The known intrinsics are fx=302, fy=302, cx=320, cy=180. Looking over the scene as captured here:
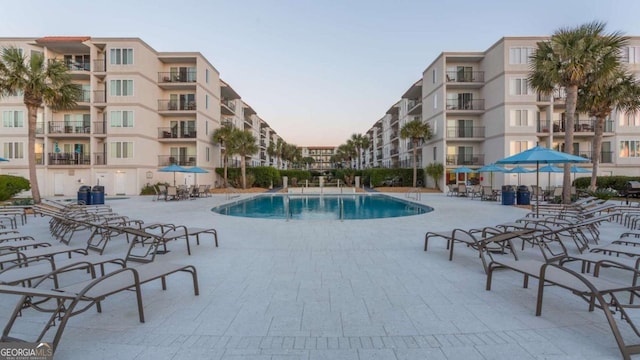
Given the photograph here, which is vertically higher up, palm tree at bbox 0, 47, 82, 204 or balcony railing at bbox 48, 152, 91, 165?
palm tree at bbox 0, 47, 82, 204

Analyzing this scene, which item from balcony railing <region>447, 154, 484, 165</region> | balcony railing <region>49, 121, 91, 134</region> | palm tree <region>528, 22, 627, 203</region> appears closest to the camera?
palm tree <region>528, 22, 627, 203</region>

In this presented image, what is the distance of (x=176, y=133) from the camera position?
97.9 feet

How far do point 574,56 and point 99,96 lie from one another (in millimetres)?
34123

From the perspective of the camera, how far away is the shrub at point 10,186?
18520mm

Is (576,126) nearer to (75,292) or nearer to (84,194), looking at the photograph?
(75,292)

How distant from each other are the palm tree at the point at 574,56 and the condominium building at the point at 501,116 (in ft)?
38.9

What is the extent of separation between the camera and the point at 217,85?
34250 millimetres

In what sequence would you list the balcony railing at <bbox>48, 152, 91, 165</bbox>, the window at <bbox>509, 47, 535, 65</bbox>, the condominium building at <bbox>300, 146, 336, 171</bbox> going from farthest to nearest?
the condominium building at <bbox>300, 146, 336, 171</bbox>
the balcony railing at <bbox>48, 152, 91, 165</bbox>
the window at <bbox>509, 47, 535, 65</bbox>

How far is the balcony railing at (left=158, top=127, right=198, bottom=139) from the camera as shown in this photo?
96.9 ft

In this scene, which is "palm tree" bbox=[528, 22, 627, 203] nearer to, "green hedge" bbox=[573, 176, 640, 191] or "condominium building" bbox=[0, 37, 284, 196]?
"green hedge" bbox=[573, 176, 640, 191]

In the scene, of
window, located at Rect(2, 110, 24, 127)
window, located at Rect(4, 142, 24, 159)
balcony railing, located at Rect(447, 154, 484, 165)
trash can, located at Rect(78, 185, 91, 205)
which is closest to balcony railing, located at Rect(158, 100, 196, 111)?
window, located at Rect(2, 110, 24, 127)

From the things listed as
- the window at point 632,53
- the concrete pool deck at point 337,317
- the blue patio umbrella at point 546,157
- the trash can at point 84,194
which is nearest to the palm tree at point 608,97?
the blue patio umbrella at point 546,157

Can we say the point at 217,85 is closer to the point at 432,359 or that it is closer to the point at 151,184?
the point at 151,184

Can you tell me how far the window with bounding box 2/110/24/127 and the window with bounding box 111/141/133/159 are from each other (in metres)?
9.03
